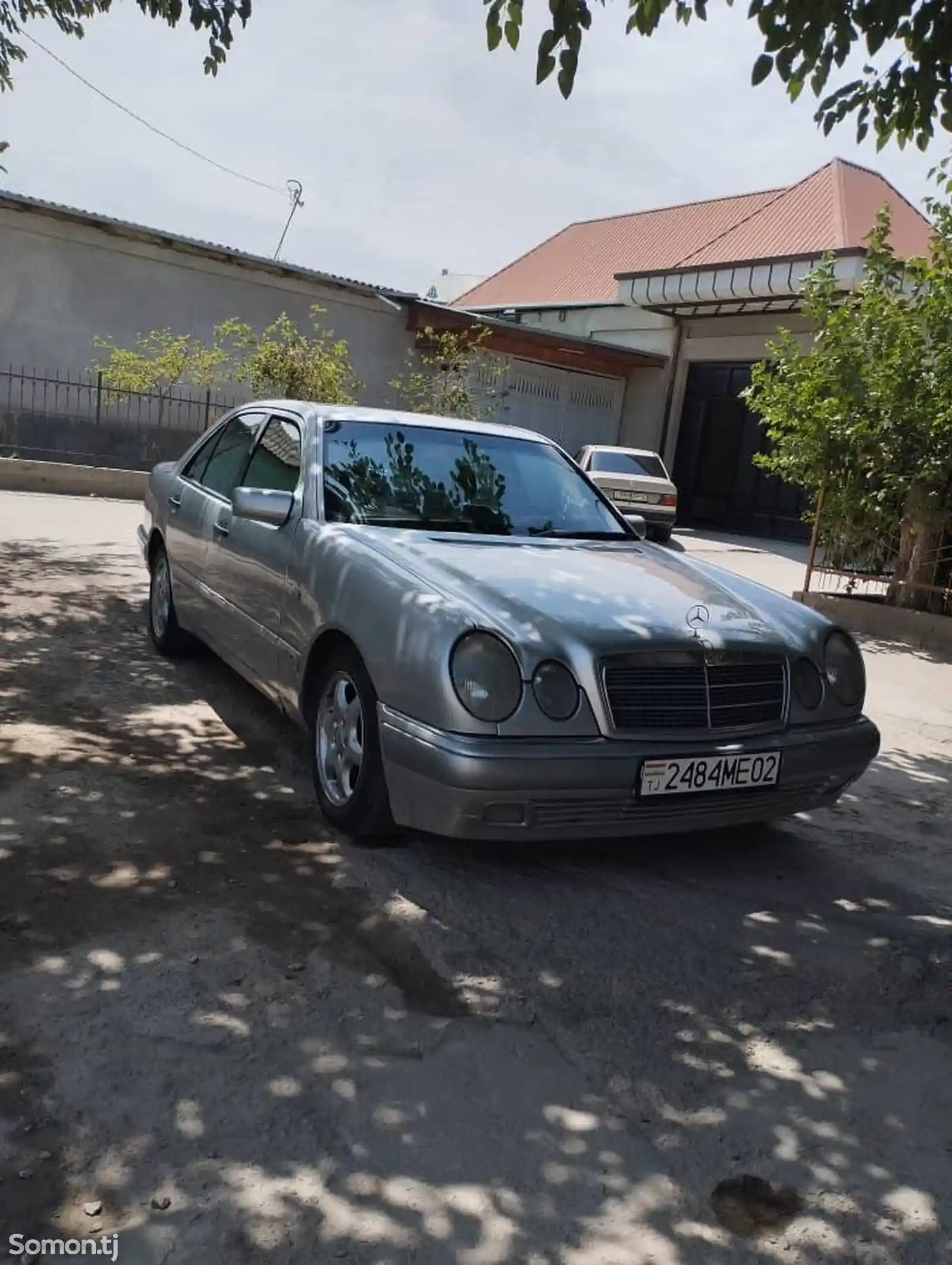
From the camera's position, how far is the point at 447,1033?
2.68m

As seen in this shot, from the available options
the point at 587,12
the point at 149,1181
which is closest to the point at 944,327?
the point at 587,12

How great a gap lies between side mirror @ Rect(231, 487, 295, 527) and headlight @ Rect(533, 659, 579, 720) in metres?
1.54

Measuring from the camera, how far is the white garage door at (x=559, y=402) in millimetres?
21766

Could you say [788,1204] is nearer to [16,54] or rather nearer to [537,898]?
[537,898]

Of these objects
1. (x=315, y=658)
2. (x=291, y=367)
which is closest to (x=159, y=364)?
(x=291, y=367)

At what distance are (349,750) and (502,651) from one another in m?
0.83

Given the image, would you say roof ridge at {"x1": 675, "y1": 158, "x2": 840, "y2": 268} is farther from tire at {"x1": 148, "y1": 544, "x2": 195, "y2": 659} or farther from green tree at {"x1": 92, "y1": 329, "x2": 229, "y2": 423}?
tire at {"x1": 148, "y1": 544, "x2": 195, "y2": 659}

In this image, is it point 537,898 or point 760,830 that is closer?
point 537,898

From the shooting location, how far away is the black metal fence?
1722 cm

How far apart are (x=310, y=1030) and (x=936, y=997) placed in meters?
1.86

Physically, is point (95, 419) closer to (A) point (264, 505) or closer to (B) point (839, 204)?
(A) point (264, 505)

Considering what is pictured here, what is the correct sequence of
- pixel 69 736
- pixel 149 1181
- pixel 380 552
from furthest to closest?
pixel 69 736, pixel 380 552, pixel 149 1181

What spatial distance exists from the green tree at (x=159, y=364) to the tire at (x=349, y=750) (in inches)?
589

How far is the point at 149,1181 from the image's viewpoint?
2.07 m
